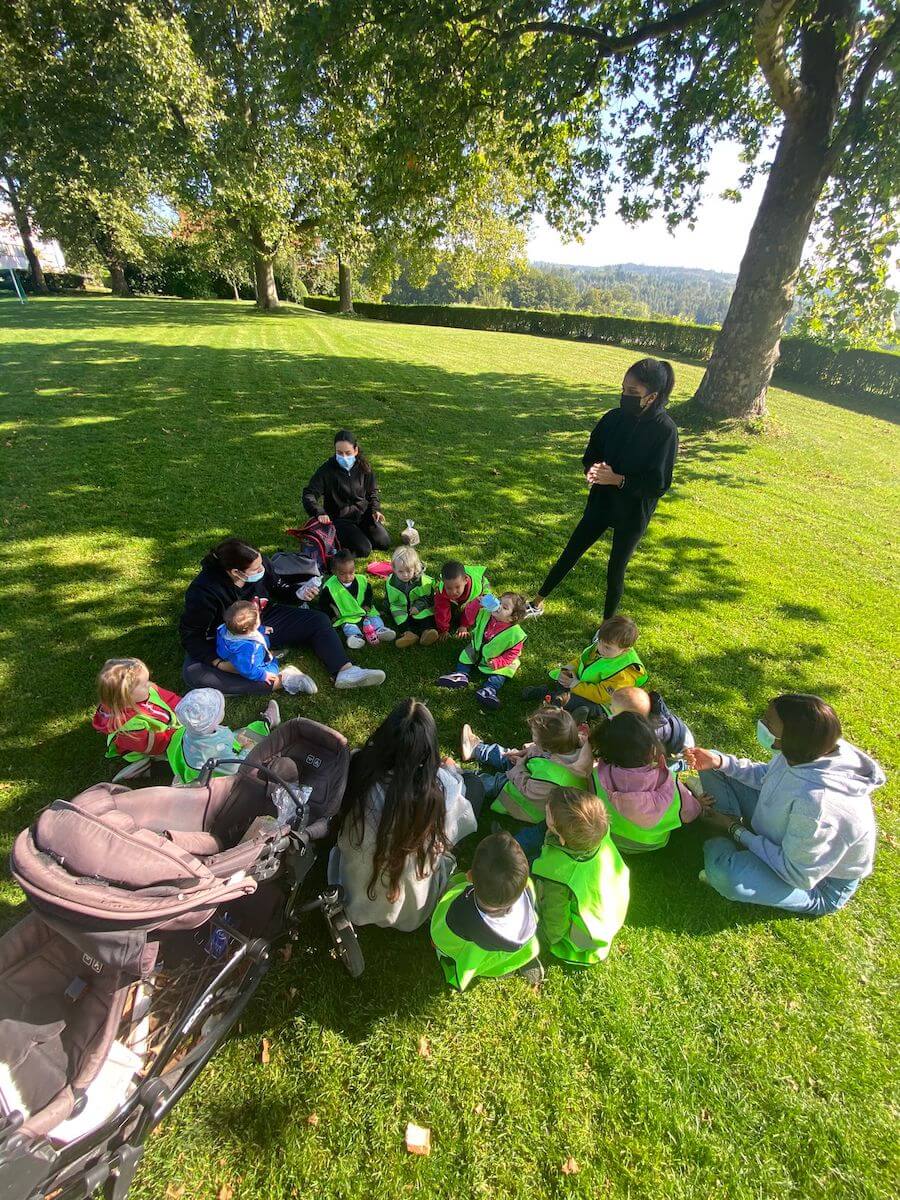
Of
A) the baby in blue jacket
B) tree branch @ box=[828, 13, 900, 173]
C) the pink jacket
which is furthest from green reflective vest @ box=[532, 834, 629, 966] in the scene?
tree branch @ box=[828, 13, 900, 173]

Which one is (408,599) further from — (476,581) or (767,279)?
(767,279)

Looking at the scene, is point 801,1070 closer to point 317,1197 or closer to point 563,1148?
point 563,1148

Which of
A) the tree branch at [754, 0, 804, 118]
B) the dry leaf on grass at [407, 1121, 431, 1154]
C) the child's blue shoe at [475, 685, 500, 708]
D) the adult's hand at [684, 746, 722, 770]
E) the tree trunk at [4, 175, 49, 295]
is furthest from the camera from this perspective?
the tree trunk at [4, 175, 49, 295]

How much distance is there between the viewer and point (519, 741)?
14.2ft

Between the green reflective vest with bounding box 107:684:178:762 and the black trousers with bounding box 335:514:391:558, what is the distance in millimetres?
3168

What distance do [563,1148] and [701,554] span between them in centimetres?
674

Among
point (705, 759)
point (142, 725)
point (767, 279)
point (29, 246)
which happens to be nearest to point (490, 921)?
point (705, 759)

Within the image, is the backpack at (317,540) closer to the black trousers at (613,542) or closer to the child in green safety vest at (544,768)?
the black trousers at (613,542)

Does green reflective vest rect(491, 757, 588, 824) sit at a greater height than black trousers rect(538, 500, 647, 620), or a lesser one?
lesser

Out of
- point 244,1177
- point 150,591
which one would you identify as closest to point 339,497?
point 150,591

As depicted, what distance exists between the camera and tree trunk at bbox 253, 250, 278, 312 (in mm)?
28094

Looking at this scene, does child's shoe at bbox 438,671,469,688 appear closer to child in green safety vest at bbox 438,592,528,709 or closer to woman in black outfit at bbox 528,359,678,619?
child in green safety vest at bbox 438,592,528,709

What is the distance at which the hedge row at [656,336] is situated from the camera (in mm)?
21781

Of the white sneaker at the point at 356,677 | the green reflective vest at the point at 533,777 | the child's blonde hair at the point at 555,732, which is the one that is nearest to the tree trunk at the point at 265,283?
the white sneaker at the point at 356,677
